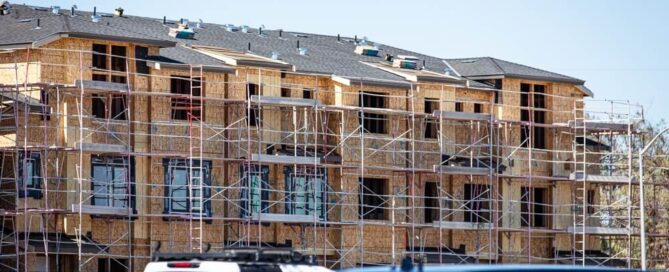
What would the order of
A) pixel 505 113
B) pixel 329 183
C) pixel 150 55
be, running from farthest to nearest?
pixel 505 113, pixel 329 183, pixel 150 55

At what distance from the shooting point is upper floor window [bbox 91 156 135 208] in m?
53.2

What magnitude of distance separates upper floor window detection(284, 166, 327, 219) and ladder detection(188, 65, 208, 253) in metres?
3.33

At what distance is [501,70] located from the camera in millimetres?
64062

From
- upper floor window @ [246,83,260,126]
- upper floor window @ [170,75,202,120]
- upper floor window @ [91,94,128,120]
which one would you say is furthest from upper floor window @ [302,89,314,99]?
upper floor window @ [91,94,128,120]

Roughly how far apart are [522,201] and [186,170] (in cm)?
1402

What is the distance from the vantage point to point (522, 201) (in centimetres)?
6356

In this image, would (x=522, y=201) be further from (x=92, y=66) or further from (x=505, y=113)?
(x=92, y=66)

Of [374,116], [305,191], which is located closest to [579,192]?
[374,116]

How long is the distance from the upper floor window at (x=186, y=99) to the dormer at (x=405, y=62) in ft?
32.8

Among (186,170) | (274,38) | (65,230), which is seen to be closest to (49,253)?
(65,230)

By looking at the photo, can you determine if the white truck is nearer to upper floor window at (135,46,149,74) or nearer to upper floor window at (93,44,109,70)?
upper floor window at (93,44,109,70)

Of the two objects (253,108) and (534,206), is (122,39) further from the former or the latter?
(534,206)

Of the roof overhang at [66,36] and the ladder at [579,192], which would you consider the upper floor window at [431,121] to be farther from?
the roof overhang at [66,36]

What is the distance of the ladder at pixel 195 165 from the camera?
54.2 metres
